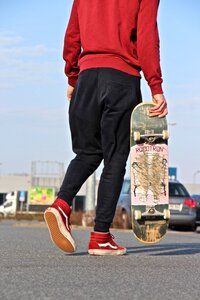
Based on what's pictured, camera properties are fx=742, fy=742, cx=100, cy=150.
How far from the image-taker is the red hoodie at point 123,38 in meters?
5.20

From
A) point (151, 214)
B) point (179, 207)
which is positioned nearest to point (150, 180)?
point (151, 214)

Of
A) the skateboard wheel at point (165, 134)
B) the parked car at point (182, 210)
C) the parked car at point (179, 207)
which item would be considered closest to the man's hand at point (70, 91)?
the skateboard wheel at point (165, 134)

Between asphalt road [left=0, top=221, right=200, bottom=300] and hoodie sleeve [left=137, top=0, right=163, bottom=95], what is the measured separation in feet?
4.05

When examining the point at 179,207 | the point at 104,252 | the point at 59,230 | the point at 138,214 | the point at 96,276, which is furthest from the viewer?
the point at 179,207

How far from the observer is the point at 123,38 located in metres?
5.29

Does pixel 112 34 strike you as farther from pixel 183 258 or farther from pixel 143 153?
pixel 183 258

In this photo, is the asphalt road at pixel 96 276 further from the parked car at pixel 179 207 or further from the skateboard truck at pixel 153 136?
the parked car at pixel 179 207

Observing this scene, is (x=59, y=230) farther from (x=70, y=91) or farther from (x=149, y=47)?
(x=149, y=47)

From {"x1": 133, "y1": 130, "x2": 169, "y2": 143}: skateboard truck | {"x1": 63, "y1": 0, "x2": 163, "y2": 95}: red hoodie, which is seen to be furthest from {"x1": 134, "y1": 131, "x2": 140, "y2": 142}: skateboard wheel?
{"x1": 63, "y1": 0, "x2": 163, "y2": 95}: red hoodie

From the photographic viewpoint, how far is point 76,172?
17.5 ft

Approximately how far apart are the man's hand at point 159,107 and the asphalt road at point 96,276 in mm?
998

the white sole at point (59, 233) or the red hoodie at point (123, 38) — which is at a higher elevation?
the red hoodie at point (123, 38)

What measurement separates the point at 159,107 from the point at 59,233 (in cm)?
112

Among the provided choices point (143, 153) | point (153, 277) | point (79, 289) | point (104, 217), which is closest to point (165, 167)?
point (143, 153)
